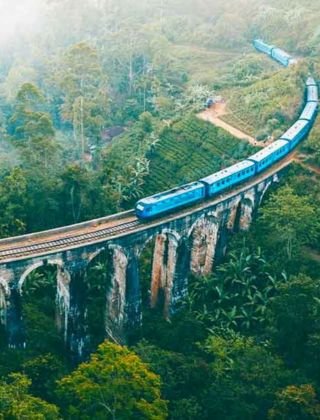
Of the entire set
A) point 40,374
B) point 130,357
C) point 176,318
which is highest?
point 130,357

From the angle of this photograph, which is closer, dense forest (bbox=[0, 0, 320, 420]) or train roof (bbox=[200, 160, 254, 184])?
dense forest (bbox=[0, 0, 320, 420])

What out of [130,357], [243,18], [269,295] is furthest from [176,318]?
[243,18]

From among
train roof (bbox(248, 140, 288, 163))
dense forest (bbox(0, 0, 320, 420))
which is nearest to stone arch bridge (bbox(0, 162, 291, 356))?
dense forest (bbox(0, 0, 320, 420))

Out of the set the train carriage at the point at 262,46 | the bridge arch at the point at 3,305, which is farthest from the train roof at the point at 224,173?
the train carriage at the point at 262,46

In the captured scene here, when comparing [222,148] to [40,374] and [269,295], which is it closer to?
[269,295]

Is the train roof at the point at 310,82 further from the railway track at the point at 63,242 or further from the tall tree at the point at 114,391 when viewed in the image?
the tall tree at the point at 114,391

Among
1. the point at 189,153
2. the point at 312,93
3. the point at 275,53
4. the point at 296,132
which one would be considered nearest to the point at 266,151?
the point at 296,132

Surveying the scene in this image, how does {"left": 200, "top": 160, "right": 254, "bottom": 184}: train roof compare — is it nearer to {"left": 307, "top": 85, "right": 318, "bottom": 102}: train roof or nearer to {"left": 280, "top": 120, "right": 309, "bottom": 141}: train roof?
{"left": 280, "top": 120, "right": 309, "bottom": 141}: train roof
